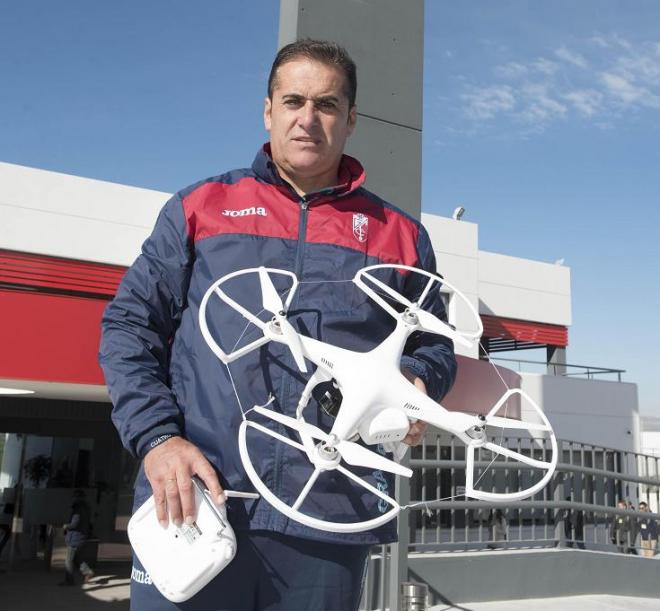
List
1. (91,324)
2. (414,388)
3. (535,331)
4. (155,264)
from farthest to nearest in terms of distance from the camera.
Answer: (535,331), (91,324), (155,264), (414,388)

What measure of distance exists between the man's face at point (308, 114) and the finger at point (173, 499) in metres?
0.86

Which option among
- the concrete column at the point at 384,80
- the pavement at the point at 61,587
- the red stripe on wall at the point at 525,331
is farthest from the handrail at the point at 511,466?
the red stripe on wall at the point at 525,331

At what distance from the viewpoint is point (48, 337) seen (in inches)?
258

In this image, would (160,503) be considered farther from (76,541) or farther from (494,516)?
(76,541)

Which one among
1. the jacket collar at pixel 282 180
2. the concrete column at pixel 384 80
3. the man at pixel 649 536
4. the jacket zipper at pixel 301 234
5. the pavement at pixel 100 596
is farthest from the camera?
the man at pixel 649 536

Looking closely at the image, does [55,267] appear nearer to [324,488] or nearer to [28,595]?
[28,595]

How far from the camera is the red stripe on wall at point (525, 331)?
20953 millimetres

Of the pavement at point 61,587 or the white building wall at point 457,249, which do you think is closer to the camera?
the pavement at point 61,587

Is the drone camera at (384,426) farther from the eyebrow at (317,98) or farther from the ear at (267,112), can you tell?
the ear at (267,112)

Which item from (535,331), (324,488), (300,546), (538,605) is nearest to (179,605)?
(300,546)

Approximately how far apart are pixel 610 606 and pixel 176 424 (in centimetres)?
573

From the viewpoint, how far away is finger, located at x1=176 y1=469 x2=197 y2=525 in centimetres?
127

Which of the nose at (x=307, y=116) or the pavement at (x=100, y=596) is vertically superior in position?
the nose at (x=307, y=116)

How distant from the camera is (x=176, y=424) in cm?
143
